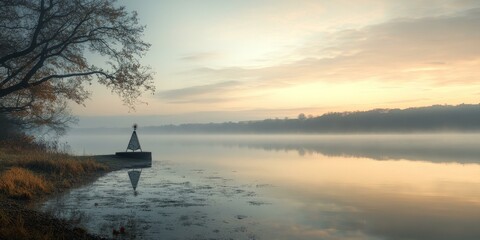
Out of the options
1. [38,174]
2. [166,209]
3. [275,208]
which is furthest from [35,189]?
A: [275,208]

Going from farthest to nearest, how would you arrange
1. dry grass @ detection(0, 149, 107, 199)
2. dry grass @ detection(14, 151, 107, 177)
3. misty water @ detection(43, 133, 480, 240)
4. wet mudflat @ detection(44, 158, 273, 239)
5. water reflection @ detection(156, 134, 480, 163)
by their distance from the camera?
water reflection @ detection(156, 134, 480, 163) → dry grass @ detection(14, 151, 107, 177) → dry grass @ detection(0, 149, 107, 199) → misty water @ detection(43, 133, 480, 240) → wet mudflat @ detection(44, 158, 273, 239)

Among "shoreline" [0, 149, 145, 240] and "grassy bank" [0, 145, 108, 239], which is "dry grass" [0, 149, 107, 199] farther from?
"shoreline" [0, 149, 145, 240]

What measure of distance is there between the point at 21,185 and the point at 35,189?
0.63m

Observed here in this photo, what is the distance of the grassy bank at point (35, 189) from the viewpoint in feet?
30.5

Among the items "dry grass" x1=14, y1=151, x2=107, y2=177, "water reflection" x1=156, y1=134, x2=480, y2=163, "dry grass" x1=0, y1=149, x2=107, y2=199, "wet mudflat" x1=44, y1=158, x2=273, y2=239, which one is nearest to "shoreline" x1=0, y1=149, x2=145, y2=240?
"dry grass" x1=0, y1=149, x2=107, y2=199

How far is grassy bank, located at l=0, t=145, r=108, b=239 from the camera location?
9.30 metres

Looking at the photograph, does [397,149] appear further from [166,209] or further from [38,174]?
[38,174]

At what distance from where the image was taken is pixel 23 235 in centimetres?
859

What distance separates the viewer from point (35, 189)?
16547mm

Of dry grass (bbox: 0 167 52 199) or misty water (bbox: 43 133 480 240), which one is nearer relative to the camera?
misty water (bbox: 43 133 480 240)

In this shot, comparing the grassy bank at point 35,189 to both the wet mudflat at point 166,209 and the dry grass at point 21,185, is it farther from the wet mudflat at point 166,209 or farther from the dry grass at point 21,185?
the wet mudflat at point 166,209

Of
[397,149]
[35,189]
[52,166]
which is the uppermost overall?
[52,166]

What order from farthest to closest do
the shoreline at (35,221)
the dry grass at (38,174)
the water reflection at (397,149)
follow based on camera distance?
the water reflection at (397,149)
the dry grass at (38,174)
the shoreline at (35,221)

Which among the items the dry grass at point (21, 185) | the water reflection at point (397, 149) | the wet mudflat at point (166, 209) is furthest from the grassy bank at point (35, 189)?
the water reflection at point (397, 149)
